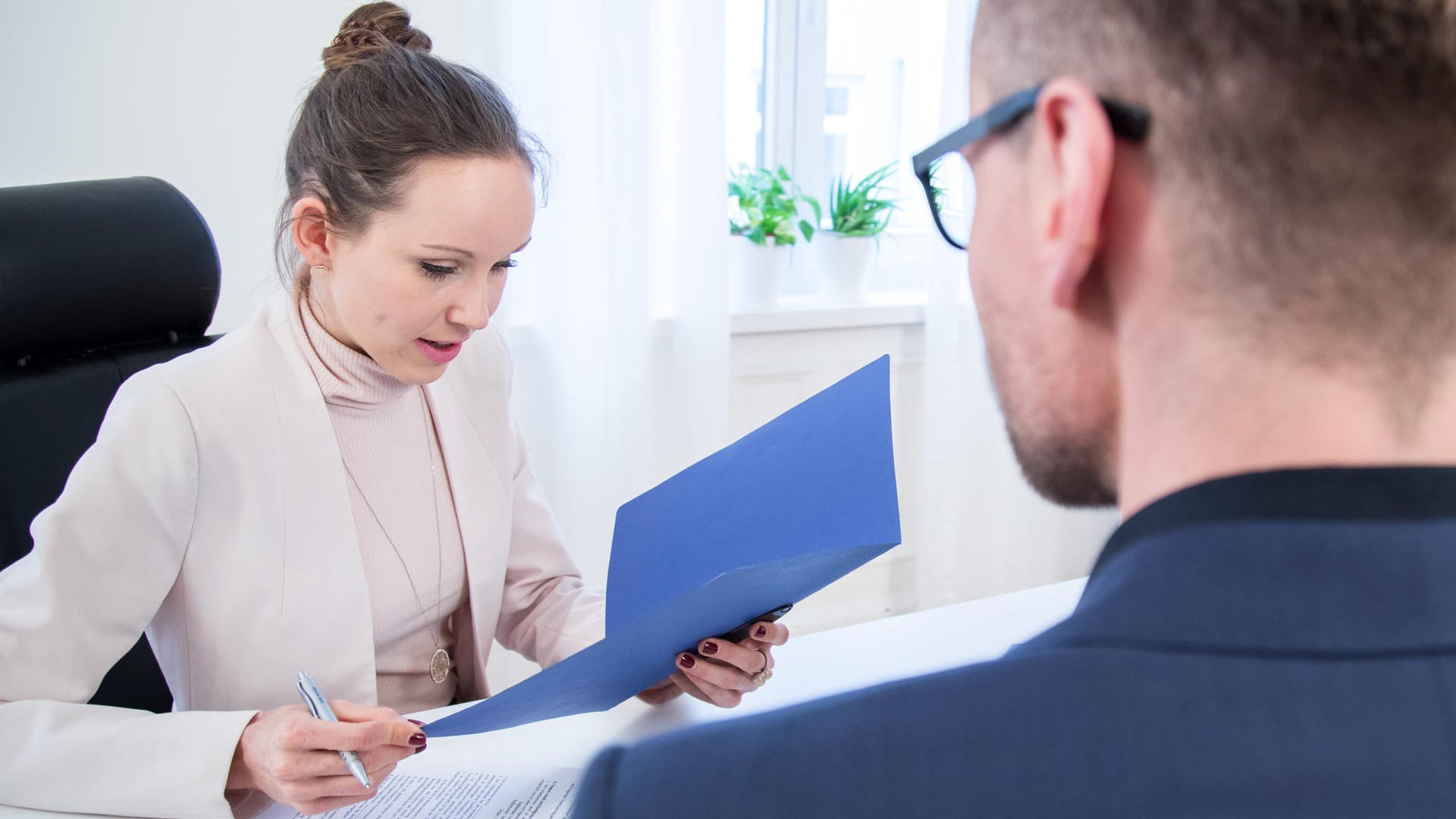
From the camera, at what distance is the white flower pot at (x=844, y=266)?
2795mm

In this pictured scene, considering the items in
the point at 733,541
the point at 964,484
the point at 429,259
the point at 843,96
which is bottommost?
the point at 964,484

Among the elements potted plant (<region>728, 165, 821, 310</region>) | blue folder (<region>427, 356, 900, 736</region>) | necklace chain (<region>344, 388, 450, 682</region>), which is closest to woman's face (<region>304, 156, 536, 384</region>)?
necklace chain (<region>344, 388, 450, 682</region>)

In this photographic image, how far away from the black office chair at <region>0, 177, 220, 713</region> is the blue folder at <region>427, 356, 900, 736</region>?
68 centimetres

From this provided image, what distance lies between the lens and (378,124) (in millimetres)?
1152

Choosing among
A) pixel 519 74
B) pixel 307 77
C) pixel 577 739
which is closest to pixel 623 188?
pixel 519 74

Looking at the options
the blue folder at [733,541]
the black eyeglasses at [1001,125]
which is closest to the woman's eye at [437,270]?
the blue folder at [733,541]

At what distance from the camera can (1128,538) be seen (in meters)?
0.43

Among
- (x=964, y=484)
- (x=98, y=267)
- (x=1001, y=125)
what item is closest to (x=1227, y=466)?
(x=1001, y=125)

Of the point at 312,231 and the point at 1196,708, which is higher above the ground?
the point at 312,231

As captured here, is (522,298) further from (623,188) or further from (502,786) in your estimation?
(502,786)

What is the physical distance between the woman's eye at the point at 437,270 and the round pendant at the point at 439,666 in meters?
0.46

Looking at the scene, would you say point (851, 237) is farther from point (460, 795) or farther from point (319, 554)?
point (460, 795)

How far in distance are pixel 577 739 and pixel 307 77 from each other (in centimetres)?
159

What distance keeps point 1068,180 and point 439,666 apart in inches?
41.5
